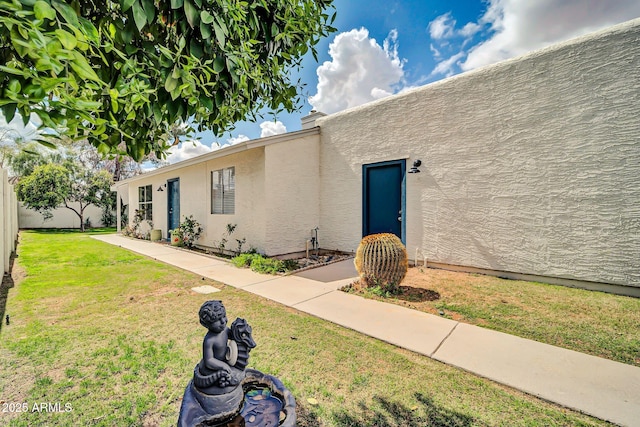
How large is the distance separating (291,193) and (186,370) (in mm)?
5904

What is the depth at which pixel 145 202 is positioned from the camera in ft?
45.3

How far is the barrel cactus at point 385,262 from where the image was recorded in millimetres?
4785

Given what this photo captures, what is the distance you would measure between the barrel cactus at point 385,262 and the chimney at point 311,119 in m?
5.74

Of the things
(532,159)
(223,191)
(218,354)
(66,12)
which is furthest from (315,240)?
(66,12)

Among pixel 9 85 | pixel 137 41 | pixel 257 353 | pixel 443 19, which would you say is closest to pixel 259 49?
pixel 137 41

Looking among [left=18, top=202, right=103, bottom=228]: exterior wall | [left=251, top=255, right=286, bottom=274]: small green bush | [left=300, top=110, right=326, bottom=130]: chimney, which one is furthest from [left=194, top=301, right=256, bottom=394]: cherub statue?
[left=18, top=202, right=103, bottom=228]: exterior wall

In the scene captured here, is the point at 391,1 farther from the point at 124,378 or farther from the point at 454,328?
the point at 124,378

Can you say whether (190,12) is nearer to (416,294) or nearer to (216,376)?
(216,376)

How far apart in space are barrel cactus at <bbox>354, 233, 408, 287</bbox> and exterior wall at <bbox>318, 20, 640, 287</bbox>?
2116 millimetres

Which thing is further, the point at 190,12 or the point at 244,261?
the point at 244,261

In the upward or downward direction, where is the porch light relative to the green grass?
upward

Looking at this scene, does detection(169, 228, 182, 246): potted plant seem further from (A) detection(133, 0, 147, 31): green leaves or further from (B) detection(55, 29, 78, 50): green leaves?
(B) detection(55, 29, 78, 50): green leaves

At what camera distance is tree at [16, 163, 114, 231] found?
1572 centimetres

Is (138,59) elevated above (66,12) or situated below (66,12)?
above
